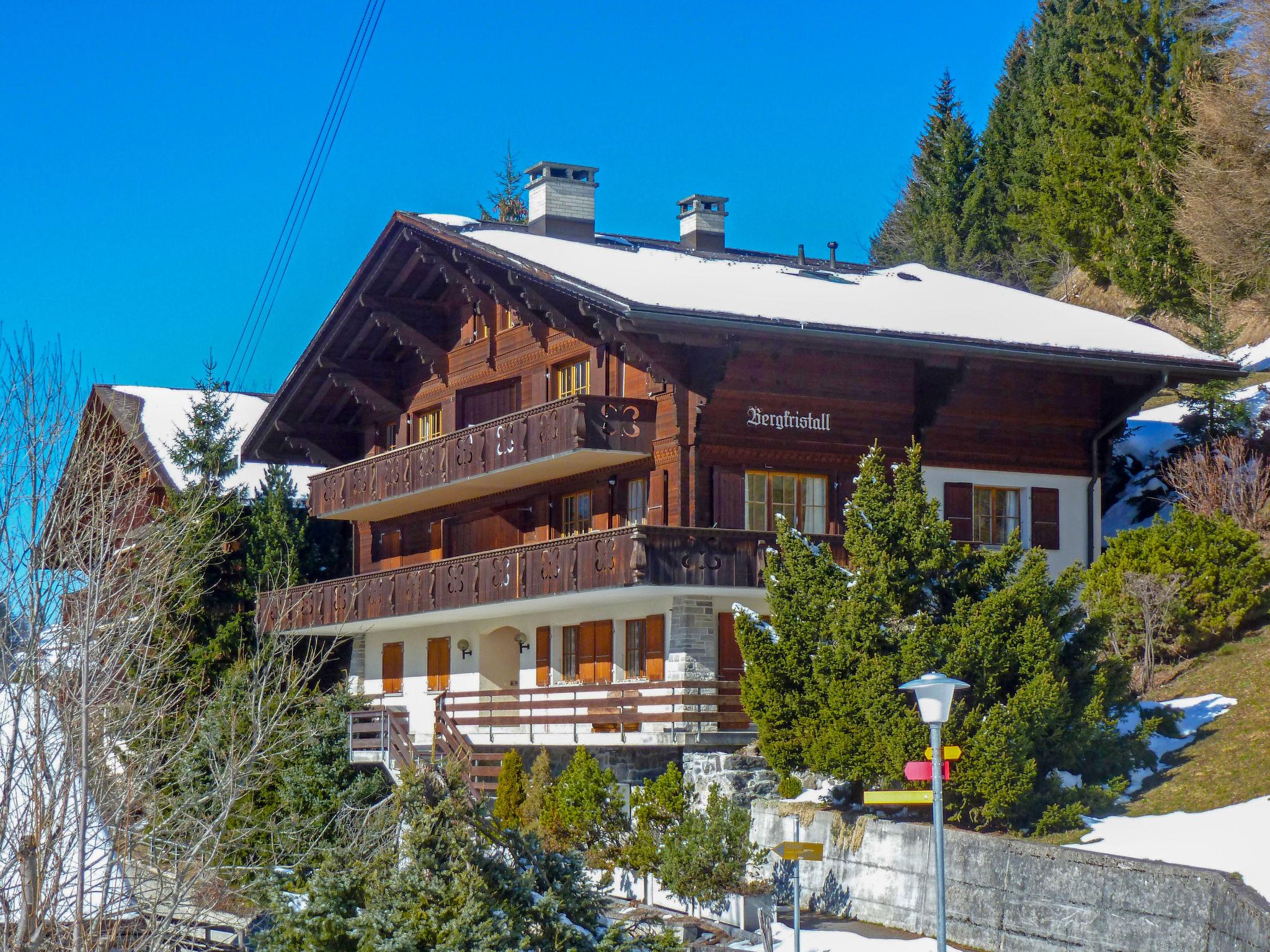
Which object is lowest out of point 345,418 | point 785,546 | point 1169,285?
point 785,546

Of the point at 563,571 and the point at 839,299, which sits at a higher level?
the point at 839,299

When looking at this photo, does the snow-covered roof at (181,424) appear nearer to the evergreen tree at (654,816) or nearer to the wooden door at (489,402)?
the wooden door at (489,402)

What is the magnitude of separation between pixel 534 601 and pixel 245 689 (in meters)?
5.63

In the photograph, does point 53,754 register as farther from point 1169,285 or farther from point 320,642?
point 1169,285

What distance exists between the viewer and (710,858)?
22.1 meters

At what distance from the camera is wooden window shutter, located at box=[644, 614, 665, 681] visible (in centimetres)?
2881

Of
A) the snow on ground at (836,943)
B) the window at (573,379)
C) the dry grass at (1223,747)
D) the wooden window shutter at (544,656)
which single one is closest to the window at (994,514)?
the dry grass at (1223,747)

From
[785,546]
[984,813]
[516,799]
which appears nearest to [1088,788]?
[984,813]

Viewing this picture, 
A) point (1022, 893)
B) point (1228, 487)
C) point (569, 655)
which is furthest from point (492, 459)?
point (1022, 893)

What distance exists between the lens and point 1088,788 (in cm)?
2102

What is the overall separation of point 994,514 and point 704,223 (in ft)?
32.5

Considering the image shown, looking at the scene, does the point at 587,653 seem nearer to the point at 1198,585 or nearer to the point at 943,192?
the point at 1198,585

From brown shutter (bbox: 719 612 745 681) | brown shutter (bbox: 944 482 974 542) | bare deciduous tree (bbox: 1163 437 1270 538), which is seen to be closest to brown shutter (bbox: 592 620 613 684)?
brown shutter (bbox: 719 612 745 681)

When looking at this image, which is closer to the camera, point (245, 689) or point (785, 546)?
point (785, 546)
